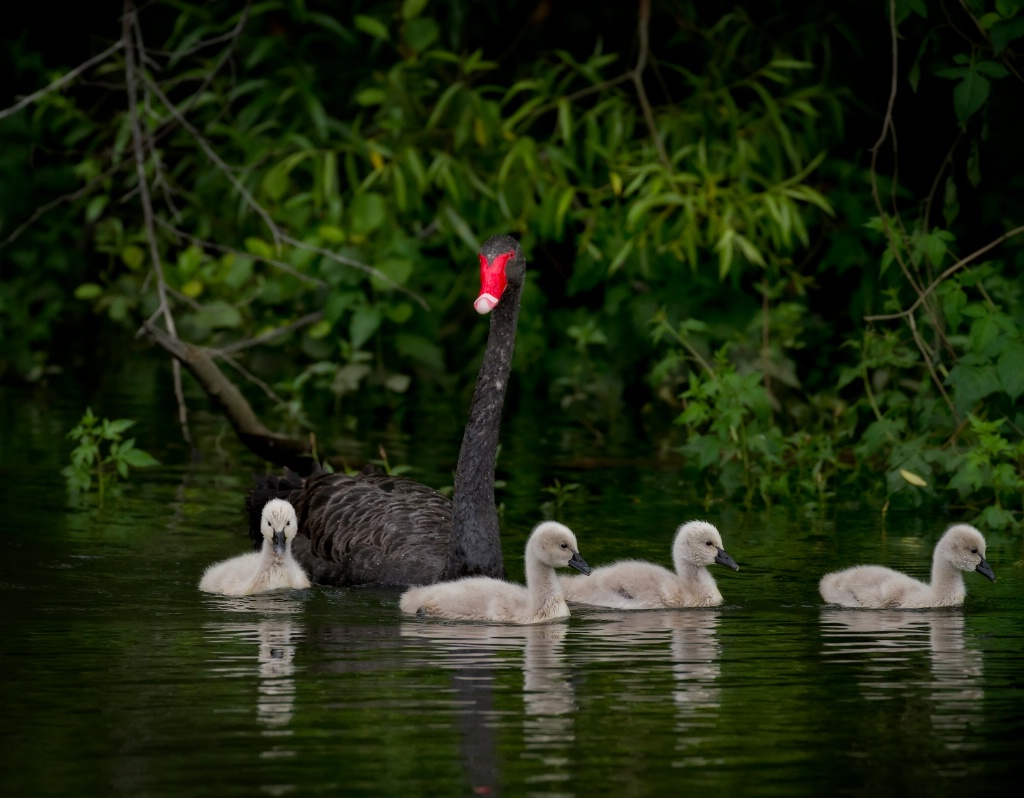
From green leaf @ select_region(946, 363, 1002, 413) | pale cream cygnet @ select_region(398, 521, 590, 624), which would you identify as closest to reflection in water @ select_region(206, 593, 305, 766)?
pale cream cygnet @ select_region(398, 521, 590, 624)

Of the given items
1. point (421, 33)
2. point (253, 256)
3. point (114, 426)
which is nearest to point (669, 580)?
point (114, 426)

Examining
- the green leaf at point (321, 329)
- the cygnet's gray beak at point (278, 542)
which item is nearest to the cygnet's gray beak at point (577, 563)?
the cygnet's gray beak at point (278, 542)

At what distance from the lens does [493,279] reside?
805 centimetres

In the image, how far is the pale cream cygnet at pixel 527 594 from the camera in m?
Result: 7.41

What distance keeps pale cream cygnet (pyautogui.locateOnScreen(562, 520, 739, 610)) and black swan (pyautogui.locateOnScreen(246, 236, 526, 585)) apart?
1.35ft

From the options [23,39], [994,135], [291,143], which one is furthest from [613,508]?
[23,39]

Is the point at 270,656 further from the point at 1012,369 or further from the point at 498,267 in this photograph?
the point at 1012,369

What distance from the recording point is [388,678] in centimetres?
636

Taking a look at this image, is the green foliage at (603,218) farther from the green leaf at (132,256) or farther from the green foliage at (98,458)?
the green foliage at (98,458)

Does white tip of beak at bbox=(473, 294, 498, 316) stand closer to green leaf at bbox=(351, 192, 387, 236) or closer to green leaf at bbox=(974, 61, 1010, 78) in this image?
green leaf at bbox=(974, 61, 1010, 78)

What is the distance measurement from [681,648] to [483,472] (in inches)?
53.5

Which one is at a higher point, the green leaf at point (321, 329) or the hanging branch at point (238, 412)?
the green leaf at point (321, 329)

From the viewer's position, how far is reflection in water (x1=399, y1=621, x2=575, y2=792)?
5406mm

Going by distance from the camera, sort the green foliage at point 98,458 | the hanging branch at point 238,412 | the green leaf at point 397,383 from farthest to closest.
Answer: the green leaf at point 397,383, the hanging branch at point 238,412, the green foliage at point 98,458
